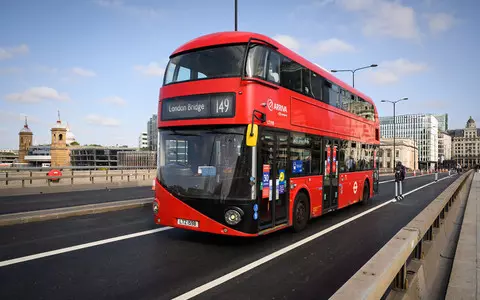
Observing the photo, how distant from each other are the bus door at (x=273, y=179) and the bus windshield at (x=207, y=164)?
440 mm

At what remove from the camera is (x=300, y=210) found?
28.5 ft

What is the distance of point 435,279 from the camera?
5.93 m

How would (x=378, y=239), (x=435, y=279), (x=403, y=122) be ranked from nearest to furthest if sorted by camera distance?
(x=435, y=279) → (x=378, y=239) → (x=403, y=122)

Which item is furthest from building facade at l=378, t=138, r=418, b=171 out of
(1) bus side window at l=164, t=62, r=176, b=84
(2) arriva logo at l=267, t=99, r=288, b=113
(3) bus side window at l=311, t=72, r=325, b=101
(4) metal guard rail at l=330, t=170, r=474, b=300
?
(4) metal guard rail at l=330, t=170, r=474, b=300

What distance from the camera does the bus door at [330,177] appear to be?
33.6 feet

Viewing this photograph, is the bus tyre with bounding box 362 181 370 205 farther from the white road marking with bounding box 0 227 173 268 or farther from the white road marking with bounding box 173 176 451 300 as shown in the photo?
the white road marking with bounding box 0 227 173 268

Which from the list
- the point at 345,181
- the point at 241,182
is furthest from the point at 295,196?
the point at 345,181

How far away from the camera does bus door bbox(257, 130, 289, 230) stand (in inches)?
276

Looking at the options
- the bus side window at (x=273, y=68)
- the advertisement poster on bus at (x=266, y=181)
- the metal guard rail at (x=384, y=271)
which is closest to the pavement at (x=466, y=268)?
the metal guard rail at (x=384, y=271)

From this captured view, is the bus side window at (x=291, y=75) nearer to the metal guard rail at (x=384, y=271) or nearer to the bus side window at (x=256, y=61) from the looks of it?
the bus side window at (x=256, y=61)

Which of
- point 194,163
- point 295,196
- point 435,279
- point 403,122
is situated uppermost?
point 403,122

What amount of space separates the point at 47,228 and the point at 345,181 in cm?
907

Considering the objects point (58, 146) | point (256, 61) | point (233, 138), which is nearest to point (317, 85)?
point (256, 61)

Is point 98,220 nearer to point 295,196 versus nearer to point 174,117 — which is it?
point 174,117
